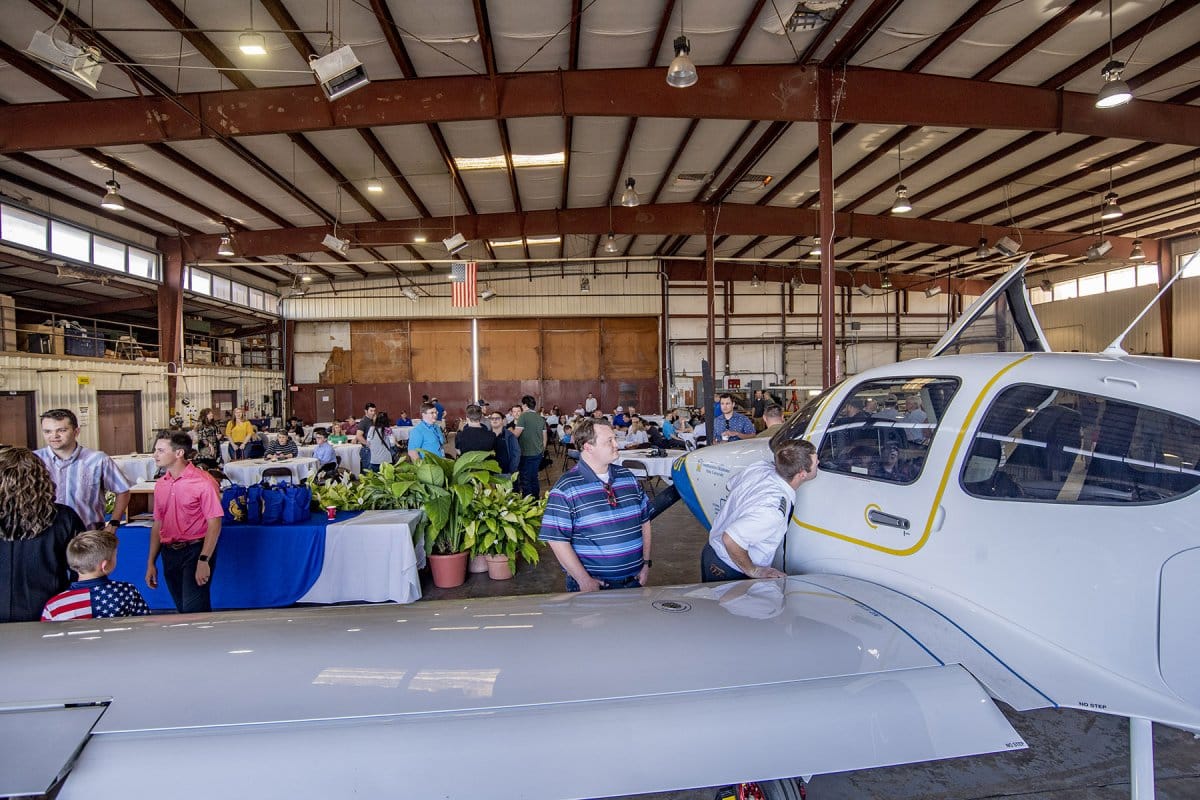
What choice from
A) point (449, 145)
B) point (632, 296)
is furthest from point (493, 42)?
point (632, 296)

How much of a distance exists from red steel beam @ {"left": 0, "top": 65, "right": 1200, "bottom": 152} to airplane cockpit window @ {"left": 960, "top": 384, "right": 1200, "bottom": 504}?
804 centimetres

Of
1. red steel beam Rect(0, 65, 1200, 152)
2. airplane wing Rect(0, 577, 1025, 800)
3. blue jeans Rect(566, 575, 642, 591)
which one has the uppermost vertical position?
red steel beam Rect(0, 65, 1200, 152)

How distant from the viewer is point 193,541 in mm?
3873

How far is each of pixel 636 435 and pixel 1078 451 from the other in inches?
409

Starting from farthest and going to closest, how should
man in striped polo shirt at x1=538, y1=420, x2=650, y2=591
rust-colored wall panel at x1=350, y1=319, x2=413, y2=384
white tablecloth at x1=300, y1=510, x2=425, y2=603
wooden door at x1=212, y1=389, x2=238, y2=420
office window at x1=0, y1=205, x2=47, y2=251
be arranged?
rust-colored wall panel at x1=350, y1=319, x2=413, y2=384, wooden door at x1=212, y1=389, x2=238, y2=420, office window at x1=0, y1=205, x2=47, y2=251, white tablecloth at x1=300, y1=510, x2=425, y2=603, man in striped polo shirt at x1=538, y1=420, x2=650, y2=591

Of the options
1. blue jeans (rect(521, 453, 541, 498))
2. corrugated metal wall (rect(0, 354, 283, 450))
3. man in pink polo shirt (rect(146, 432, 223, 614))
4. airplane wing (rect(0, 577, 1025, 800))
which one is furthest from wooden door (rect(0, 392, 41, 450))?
airplane wing (rect(0, 577, 1025, 800))

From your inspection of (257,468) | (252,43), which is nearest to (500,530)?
(257,468)

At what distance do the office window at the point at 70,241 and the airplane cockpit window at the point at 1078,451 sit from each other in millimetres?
17920

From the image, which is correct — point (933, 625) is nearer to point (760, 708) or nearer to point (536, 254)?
point (760, 708)

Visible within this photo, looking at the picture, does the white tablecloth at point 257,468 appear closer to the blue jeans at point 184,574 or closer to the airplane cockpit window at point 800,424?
the blue jeans at point 184,574

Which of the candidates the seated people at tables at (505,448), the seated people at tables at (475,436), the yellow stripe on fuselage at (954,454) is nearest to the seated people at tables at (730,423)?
the seated people at tables at (505,448)

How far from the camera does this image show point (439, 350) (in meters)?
25.0

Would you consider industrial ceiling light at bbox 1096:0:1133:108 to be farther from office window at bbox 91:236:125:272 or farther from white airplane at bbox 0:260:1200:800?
office window at bbox 91:236:125:272

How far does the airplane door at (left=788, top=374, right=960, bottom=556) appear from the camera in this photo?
8.02ft
